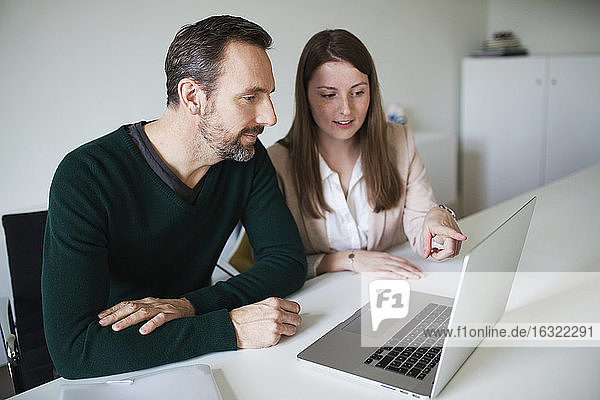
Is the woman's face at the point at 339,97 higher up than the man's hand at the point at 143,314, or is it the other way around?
the woman's face at the point at 339,97

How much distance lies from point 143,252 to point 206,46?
48 centimetres

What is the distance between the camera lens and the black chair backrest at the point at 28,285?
1574mm

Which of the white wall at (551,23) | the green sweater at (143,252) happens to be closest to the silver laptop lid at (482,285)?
the green sweater at (143,252)

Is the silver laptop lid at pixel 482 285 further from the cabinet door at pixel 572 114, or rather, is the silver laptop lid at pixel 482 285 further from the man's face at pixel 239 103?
the cabinet door at pixel 572 114

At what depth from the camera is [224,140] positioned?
52.3 inches

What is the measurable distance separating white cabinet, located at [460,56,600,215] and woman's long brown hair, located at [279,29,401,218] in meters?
2.92

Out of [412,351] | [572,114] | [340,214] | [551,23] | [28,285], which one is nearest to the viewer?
[412,351]

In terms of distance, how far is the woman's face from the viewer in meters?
1.68

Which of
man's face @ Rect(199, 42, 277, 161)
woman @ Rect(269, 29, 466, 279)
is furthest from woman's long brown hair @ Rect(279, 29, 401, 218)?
man's face @ Rect(199, 42, 277, 161)

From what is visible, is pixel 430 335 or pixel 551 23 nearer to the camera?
pixel 430 335

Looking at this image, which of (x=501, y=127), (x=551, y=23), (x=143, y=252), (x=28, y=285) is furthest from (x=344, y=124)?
(x=551, y=23)

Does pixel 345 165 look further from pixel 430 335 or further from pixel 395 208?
pixel 430 335

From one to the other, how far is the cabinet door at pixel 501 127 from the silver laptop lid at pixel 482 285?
3.48m

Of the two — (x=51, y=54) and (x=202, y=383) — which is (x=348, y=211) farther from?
(x=51, y=54)
